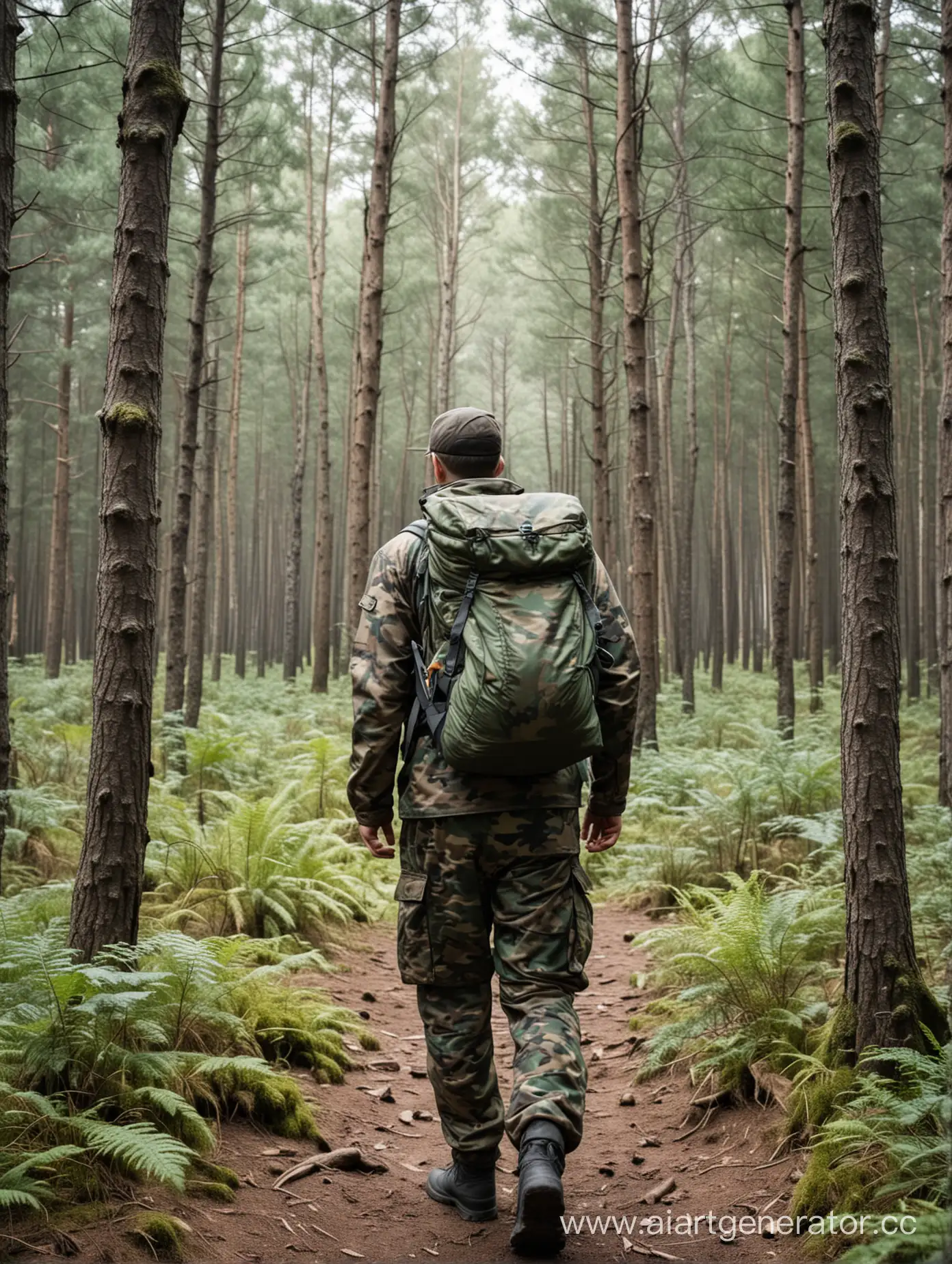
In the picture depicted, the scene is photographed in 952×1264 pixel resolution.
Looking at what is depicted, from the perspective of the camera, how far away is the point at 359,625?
11.1 ft

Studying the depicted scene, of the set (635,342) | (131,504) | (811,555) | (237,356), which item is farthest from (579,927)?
(237,356)

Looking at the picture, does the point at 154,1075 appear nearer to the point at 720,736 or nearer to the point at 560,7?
the point at 720,736

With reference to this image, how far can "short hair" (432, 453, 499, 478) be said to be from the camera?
11.3 feet

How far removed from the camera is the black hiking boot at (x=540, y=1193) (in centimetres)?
262

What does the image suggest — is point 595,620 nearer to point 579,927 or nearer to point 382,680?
point 382,680

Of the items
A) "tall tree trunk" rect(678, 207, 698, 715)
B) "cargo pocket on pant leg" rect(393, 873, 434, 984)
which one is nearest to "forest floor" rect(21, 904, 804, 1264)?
"cargo pocket on pant leg" rect(393, 873, 434, 984)

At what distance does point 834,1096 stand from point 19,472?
35790mm

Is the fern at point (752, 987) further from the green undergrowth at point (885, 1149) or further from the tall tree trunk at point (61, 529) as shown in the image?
the tall tree trunk at point (61, 529)

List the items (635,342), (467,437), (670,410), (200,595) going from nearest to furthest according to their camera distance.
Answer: (467,437), (635,342), (200,595), (670,410)

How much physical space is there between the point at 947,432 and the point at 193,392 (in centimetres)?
756

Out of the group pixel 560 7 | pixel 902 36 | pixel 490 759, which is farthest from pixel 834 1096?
pixel 902 36

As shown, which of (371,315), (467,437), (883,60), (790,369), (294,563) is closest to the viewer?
(467,437)

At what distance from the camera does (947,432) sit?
714 centimetres

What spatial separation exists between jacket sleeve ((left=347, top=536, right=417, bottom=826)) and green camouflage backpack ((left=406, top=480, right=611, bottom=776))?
0.07 meters
